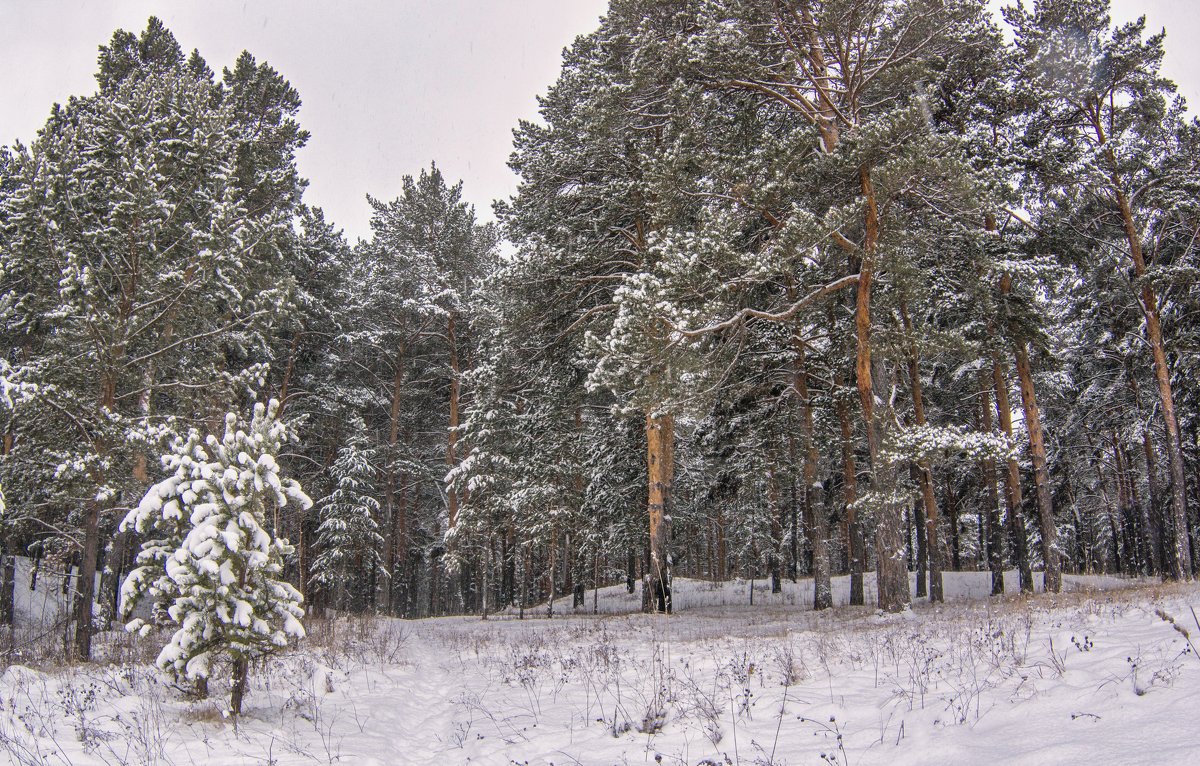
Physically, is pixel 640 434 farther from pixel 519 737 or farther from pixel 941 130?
pixel 519 737

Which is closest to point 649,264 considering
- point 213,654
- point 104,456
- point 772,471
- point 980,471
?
point 772,471

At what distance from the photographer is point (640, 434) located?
2144 centimetres

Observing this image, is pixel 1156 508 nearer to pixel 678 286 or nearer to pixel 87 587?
pixel 678 286

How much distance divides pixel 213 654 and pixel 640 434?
16.4m

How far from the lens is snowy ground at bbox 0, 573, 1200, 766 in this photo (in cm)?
420

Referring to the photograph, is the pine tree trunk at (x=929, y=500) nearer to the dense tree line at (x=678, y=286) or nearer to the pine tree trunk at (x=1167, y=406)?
the dense tree line at (x=678, y=286)

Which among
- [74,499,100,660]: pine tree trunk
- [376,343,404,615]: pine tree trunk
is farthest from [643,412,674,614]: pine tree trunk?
[376,343,404,615]: pine tree trunk

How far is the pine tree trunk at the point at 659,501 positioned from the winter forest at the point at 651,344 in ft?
0.37

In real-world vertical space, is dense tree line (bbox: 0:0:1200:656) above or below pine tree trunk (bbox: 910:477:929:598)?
above

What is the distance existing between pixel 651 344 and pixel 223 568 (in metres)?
7.75

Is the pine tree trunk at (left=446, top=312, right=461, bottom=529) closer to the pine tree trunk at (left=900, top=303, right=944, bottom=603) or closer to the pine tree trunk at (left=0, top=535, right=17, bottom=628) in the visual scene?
the pine tree trunk at (left=0, top=535, right=17, bottom=628)

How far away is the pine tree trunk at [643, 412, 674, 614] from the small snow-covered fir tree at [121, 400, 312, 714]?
1147 cm

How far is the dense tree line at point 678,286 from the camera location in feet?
37.9

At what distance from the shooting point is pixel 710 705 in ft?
19.0
